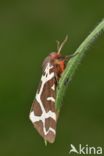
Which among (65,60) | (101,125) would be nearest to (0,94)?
(101,125)

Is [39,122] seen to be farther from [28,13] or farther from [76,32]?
[28,13]

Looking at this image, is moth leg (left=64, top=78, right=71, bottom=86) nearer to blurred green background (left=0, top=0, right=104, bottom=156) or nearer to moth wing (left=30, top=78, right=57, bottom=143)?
moth wing (left=30, top=78, right=57, bottom=143)

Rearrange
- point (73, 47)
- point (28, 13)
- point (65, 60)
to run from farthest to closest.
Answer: point (28, 13) → point (73, 47) → point (65, 60)

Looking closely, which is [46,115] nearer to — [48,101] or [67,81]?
[48,101]

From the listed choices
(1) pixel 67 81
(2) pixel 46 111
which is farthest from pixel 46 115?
(1) pixel 67 81

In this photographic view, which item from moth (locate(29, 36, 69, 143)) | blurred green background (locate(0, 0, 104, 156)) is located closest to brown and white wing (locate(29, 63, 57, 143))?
moth (locate(29, 36, 69, 143))

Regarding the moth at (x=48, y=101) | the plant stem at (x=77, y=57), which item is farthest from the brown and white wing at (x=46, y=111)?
the plant stem at (x=77, y=57)
